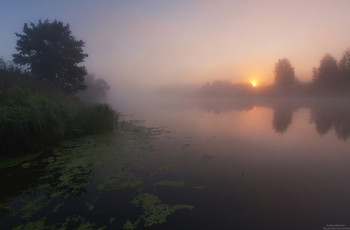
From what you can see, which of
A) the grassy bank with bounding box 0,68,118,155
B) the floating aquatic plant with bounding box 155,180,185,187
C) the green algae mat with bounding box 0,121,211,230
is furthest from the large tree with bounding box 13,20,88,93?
the floating aquatic plant with bounding box 155,180,185,187

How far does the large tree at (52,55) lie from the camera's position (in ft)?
65.4

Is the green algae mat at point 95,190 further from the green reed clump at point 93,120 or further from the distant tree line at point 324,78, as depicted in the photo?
the distant tree line at point 324,78

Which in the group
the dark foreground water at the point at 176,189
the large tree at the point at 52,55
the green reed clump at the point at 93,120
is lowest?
the dark foreground water at the point at 176,189

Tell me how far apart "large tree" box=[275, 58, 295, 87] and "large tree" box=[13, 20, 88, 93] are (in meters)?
63.2

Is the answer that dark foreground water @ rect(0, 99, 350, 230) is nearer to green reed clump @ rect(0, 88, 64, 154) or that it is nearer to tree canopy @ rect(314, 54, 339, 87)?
green reed clump @ rect(0, 88, 64, 154)

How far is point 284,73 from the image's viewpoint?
5991 centimetres

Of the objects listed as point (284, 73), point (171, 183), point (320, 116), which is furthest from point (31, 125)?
point (284, 73)

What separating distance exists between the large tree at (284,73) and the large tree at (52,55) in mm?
63232

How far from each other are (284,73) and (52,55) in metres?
66.4

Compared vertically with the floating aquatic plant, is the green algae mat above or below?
above

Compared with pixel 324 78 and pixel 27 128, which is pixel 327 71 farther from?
pixel 27 128

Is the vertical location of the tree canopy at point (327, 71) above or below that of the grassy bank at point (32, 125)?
above

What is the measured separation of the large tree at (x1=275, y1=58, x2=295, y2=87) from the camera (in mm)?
59531

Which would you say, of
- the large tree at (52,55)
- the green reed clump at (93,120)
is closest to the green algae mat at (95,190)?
the green reed clump at (93,120)
